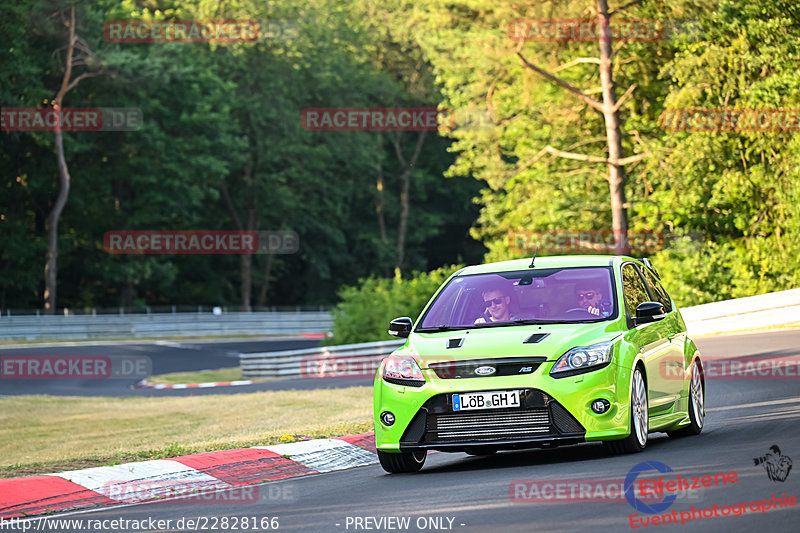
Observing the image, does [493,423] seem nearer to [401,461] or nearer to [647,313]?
[401,461]

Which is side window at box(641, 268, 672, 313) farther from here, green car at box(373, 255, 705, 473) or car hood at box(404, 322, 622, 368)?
car hood at box(404, 322, 622, 368)

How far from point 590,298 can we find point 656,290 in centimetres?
163

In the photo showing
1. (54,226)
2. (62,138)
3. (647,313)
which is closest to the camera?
(647,313)

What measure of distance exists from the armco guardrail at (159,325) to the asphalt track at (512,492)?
45.9 m

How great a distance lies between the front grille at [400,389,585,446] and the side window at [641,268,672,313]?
2.84 m

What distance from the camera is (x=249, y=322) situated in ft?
211

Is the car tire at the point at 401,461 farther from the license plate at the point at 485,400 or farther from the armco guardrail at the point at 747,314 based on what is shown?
the armco guardrail at the point at 747,314

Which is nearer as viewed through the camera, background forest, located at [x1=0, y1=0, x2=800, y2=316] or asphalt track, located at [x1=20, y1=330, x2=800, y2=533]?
asphalt track, located at [x1=20, y1=330, x2=800, y2=533]

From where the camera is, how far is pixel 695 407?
11.4 meters

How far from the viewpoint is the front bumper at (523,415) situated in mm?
9305

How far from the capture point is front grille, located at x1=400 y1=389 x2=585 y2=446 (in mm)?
9305

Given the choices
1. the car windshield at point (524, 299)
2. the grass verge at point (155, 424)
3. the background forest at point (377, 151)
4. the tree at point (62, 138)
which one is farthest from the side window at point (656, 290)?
the tree at point (62, 138)

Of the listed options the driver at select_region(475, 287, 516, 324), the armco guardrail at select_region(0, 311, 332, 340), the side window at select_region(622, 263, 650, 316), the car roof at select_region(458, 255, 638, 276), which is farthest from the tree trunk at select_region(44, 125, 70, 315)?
the driver at select_region(475, 287, 516, 324)

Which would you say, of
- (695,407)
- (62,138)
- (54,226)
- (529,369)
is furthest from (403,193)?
(529,369)
